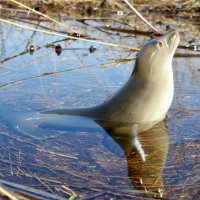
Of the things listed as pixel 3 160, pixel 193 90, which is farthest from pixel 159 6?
pixel 3 160

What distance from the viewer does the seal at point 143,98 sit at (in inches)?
158

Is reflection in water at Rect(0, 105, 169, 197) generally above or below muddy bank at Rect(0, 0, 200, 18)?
below

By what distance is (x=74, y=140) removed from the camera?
141 inches

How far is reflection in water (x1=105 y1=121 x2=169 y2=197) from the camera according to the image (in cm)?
282

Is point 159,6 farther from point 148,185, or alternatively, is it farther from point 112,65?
point 148,185

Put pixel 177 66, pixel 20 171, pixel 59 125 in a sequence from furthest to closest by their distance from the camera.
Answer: pixel 177 66
pixel 59 125
pixel 20 171

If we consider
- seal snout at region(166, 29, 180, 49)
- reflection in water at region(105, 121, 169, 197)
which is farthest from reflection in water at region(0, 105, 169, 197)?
seal snout at region(166, 29, 180, 49)

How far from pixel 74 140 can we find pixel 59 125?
37cm

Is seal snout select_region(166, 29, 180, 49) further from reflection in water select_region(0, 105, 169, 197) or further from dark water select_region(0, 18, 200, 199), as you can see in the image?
reflection in water select_region(0, 105, 169, 197)

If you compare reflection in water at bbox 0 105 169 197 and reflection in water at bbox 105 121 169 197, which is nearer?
reflection in water at bbox 105 121 169 197

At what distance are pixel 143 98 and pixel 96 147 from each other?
0.80 m

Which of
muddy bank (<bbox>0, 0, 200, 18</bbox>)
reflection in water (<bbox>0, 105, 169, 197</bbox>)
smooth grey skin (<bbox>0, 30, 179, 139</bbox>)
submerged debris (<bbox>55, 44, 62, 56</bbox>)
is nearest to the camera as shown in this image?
reflection in water (<bbox>0, 105, 169, 197</bbox>)

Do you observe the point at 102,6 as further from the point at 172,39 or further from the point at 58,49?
the point at 172,39

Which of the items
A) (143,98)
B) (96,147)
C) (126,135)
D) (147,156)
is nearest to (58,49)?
(143,98)
